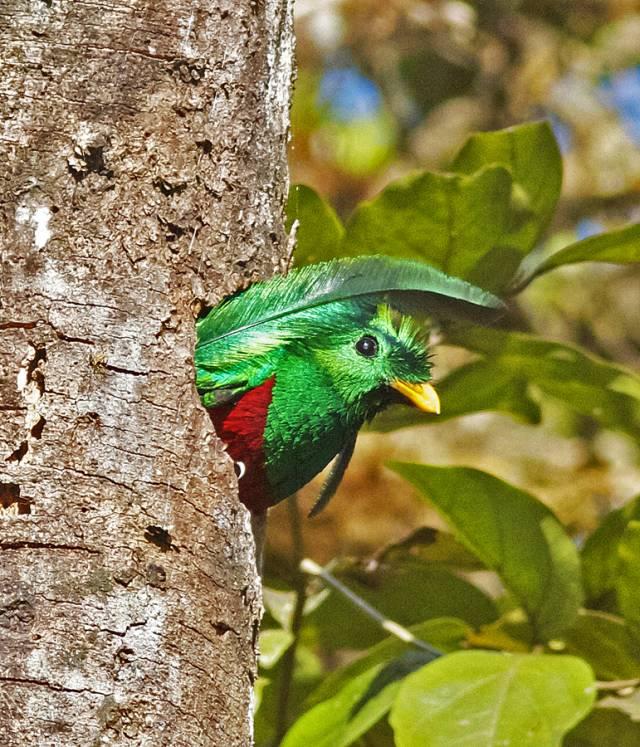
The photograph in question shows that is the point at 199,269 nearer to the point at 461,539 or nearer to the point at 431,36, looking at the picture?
Answer: the point at 461,539

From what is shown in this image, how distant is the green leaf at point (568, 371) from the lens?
251cm

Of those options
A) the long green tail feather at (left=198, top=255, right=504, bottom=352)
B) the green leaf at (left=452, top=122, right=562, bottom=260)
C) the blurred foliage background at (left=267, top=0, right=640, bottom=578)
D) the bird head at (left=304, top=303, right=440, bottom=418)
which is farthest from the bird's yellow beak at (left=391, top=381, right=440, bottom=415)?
the blurred foliage background at (left=267, top=0, right=640, bottom=578)

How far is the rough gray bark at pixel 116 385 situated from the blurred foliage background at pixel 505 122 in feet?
10.6

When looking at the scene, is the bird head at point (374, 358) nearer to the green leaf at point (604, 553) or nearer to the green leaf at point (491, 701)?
the green leaf at point (491, 701)

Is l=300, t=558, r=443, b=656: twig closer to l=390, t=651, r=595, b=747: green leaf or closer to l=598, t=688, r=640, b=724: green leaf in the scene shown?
l=390, t=651, r=595, b=747: green leaf

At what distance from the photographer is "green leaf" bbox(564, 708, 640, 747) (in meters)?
2.38

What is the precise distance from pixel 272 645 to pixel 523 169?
103 centimetres

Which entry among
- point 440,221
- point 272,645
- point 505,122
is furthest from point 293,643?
point 505,122

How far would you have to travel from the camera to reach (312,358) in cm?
208

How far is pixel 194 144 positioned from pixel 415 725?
1.01 metres

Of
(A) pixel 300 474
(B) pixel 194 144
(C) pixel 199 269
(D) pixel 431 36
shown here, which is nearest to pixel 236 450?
(A) pixel 300 474

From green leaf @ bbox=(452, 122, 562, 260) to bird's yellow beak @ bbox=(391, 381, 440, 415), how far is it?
361mm

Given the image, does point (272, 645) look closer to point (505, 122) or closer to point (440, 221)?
point (440, 221)

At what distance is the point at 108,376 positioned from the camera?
5.46 feet
